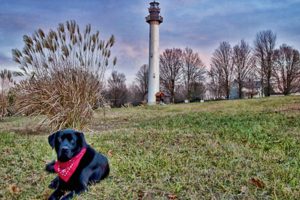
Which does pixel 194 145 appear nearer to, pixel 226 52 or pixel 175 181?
pixel 175 181

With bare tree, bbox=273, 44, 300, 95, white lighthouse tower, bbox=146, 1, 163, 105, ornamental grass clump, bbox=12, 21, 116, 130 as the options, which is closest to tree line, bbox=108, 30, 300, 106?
bare tree, bbox=273, 44, 300, 95

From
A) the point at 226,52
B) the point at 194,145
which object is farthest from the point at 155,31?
the point at 194,145

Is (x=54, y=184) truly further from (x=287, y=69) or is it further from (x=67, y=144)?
(x=287, y=69)

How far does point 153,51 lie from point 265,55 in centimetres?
1971

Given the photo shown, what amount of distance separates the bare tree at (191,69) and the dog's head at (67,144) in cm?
4647

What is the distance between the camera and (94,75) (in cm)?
810

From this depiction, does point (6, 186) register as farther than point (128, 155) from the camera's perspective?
No

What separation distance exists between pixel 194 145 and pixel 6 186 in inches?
115

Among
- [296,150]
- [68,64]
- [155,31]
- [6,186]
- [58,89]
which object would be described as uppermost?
[155,31]

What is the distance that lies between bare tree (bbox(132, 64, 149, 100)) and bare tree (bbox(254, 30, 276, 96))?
17.4 m

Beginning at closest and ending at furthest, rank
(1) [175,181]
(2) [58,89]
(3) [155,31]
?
(1) [175,181], (2) [58,89], (3) [155,31]

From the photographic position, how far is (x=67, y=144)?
3438 millimetres

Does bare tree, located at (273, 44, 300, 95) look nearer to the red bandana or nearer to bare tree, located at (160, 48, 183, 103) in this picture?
bare tree, located at (160, 48, 183, 103)

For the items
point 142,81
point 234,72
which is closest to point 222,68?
point 234,72
